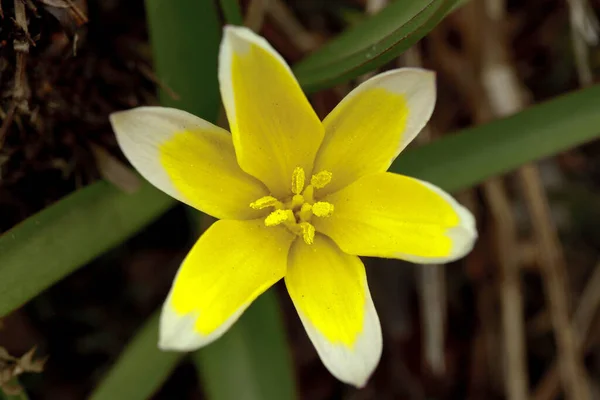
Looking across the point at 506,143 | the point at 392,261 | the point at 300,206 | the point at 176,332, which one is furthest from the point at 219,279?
the point at 392,261

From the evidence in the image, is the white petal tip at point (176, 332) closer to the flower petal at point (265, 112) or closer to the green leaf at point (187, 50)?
the flower petal at point (265, 112)

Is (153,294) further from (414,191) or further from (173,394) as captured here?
(414,191)

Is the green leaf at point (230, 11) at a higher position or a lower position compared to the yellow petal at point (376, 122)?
higher

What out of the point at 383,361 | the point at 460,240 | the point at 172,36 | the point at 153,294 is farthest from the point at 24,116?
the point at 383,361

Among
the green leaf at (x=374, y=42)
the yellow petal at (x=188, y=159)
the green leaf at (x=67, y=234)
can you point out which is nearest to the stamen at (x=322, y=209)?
the yellow petal at (x=188, y=159)

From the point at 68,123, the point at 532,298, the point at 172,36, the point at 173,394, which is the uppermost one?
the point at 172,36

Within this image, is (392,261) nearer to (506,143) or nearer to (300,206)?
(506,143)

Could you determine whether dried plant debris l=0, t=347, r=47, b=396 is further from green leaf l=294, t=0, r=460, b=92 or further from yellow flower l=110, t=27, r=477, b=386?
green leaf l=294, t=0, r=460, b=92
